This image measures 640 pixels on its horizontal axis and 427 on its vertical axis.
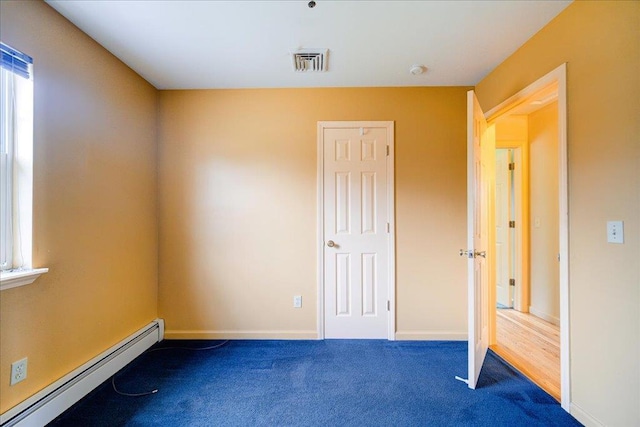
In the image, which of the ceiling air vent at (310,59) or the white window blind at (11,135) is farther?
the ceiling air vent at (310,59)

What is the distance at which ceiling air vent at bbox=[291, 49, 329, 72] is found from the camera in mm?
2016

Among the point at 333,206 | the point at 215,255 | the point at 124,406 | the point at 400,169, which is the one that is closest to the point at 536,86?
the point at 400,169

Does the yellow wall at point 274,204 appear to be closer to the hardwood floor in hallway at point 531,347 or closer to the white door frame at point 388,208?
the white door frame at point 388,208

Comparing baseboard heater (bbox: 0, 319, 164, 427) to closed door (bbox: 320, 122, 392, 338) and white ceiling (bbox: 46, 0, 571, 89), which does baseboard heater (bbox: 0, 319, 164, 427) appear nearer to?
closed door (bbox: 320, 122, 392, 338)

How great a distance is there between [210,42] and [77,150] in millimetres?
1181

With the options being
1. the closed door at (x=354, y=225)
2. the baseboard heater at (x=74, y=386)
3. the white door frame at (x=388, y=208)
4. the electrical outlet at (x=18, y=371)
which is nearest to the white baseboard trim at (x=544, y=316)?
the white door frame at (x=388, y=208)

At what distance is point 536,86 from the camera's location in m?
1.83

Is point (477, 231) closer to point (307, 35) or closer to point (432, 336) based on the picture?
point (432, 336)

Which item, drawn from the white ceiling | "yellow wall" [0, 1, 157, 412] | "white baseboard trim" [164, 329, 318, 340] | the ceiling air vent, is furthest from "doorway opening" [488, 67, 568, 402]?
"yellow wall" [0, 1, 157, 412]

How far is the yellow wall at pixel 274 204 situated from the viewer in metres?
2.58

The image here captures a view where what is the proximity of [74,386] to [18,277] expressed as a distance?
2.74ft

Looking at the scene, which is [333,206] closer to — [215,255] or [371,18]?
[215,255]

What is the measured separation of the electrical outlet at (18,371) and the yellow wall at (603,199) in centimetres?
313

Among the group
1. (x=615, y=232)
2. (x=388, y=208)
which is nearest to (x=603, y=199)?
(x=615, y=232)
